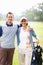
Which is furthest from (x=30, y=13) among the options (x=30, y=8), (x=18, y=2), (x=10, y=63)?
(x=10, y=63)

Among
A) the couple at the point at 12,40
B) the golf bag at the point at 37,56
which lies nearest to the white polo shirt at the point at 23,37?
the couple at the point at 12,40

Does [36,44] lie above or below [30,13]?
below

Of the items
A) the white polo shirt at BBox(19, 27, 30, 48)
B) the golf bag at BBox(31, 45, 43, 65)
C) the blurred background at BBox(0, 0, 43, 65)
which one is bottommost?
the golf bag at BBox(31, 45, 43, 65)

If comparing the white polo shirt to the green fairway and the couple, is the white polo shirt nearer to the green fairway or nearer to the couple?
the couple

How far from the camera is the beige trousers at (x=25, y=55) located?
222 centimetres

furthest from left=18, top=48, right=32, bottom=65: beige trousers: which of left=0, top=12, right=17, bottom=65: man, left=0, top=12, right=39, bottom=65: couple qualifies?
left=0, top=12, right=17, bottom=65: man

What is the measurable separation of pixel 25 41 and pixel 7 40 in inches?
10.6

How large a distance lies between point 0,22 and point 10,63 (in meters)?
0.65

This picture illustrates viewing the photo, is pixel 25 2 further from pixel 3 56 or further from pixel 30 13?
pixel 3 56

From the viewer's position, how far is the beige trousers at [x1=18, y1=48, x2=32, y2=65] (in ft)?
7.29

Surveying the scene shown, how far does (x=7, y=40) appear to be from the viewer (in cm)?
213

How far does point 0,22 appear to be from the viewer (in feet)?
7.64

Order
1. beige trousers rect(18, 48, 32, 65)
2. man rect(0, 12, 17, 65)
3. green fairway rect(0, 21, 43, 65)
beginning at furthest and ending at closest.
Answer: green fairway rect(0, 21, 43, 65)
beige trousers rect(18, 48, 32, 65)
man rect(0, 12, 17, 65)

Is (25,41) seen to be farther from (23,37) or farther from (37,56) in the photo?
(37,56)
